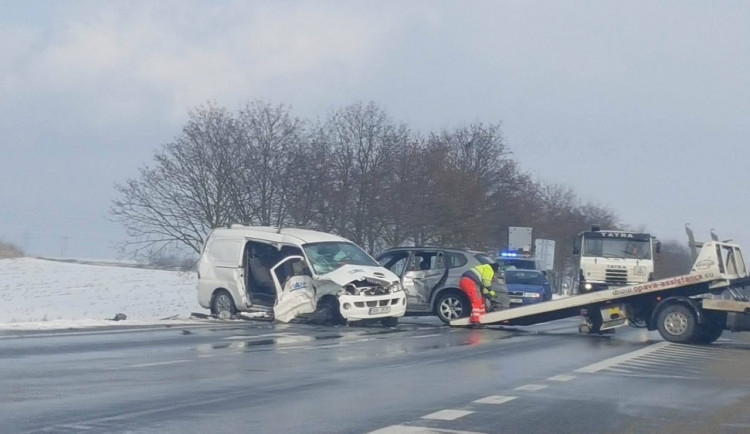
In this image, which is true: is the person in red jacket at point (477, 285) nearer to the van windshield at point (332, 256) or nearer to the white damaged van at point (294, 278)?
the white damaged van at point (294, 278)

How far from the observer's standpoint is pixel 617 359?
53.8ft

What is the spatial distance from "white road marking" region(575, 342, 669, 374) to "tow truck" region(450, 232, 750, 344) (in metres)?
0.83

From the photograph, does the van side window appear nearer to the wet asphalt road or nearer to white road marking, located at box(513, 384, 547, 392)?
the wet asphalt road

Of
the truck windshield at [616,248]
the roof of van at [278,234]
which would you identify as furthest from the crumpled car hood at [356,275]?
the truck windshield at [616,248]

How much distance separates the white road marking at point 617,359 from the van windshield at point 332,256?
22.0 feet

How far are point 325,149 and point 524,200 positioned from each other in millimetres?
18893

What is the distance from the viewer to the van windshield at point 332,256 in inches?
923

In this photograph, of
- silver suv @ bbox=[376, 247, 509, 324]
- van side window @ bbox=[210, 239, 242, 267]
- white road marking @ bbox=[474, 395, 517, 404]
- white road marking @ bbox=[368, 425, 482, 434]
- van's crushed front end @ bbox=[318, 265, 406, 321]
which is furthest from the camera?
van side window @ bbox=[210, 239, 242, 267]

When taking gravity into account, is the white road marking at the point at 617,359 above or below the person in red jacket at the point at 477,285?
below

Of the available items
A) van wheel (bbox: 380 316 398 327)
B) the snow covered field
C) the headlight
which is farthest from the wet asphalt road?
the snow covered field

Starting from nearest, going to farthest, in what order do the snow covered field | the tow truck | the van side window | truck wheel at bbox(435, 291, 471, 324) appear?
1. the tow truck
2. truck wheel at bbox(435, 291, 471, 324)
3. the van side window
4. the snow covered field

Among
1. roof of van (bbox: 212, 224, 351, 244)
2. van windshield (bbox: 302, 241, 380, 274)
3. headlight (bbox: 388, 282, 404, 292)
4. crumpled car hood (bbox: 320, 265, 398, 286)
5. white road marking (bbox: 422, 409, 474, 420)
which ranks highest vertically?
roof of van (bbox: 212, 224, 351, 244)

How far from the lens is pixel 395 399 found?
10523mm

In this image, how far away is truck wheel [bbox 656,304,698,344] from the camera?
20.9 m
